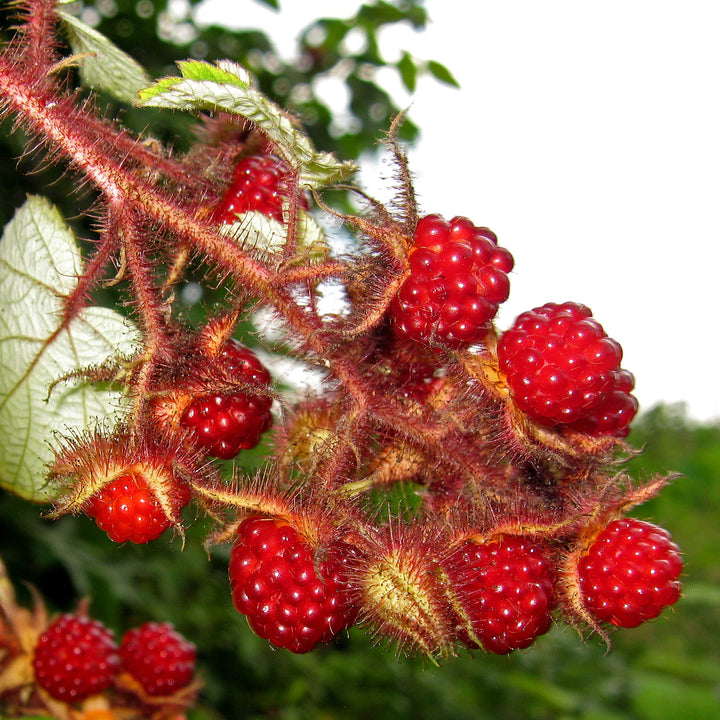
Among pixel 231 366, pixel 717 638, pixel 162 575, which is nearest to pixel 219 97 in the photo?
pixel 231 366

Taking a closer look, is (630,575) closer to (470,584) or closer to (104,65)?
(470,584)

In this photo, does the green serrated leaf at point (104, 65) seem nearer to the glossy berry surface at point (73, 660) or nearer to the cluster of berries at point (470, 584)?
the cluster of berries at point (470, 584)

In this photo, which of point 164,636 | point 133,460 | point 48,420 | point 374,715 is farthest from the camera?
point 374,715

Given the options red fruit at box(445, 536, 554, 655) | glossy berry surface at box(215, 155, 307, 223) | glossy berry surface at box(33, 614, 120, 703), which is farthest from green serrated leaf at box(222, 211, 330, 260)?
glossy berry surface at box(33, 614, 120, 703)

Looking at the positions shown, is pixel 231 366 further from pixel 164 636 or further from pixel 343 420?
pixel 164 636

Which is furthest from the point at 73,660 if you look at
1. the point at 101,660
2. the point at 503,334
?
the point at 503,334
